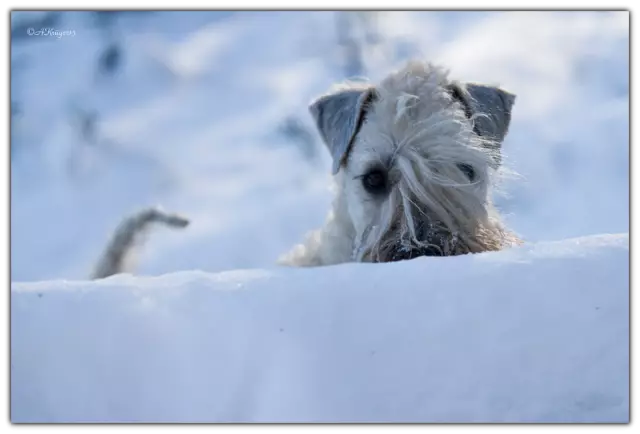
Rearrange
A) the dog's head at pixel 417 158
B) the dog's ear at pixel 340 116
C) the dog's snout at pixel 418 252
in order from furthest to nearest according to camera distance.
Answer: the dog's ear at pixel 340 116
the dog's head at pixel 417 158
the dog's snout at pixel 418 252

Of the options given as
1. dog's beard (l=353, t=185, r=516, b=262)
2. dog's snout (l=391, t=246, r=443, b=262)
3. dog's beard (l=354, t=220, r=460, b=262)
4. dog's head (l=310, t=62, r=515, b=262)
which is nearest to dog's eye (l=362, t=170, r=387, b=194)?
dog's head (l=310, t=62, r=515, b=262)

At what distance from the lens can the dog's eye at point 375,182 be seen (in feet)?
7.88

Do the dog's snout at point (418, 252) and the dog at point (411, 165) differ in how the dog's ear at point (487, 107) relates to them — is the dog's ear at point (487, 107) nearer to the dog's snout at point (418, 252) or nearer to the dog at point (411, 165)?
the dog at point (411, 165)

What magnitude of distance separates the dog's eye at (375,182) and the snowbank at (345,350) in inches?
52.1

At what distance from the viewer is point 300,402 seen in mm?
950

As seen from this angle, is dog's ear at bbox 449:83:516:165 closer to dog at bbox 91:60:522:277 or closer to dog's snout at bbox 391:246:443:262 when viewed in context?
dog at bbox 91:60:522:277

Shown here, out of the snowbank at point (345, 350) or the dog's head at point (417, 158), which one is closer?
the snowbank at point (345, 350)

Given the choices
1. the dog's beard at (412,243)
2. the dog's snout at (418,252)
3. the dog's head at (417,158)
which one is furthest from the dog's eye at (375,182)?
the dog's snout at (418,252)

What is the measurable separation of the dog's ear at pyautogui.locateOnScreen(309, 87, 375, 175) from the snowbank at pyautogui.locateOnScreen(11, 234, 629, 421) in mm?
1599

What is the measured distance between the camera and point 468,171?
2367mm

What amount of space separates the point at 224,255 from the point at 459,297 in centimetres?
511

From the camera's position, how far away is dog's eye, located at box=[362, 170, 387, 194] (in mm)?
2400

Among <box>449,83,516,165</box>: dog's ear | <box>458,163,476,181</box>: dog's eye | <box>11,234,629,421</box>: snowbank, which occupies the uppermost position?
<box>11,234,629,421</box>: snowbank

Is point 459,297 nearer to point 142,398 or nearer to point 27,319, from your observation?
point 142,398
